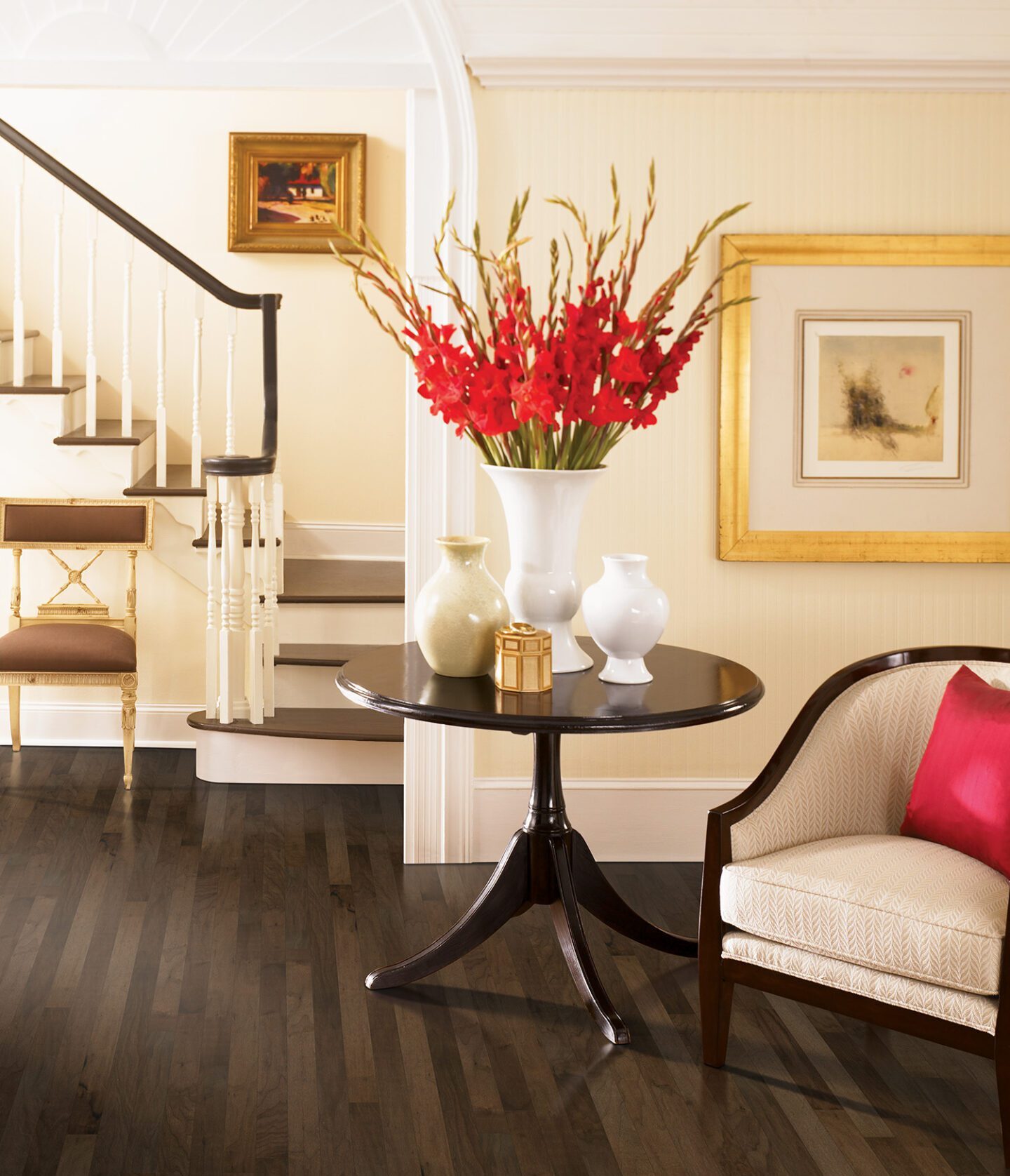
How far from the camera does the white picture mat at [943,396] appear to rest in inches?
138

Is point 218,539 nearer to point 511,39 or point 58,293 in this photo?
point 58,293

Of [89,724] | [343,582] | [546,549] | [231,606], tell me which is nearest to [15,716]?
[89,724]

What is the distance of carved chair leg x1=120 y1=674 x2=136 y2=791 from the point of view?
14.2 feet

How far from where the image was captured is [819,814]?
8.78 feet

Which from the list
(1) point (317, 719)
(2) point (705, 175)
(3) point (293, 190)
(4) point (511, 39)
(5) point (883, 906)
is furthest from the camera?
(3) point (293, 190)

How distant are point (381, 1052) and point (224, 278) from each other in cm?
387

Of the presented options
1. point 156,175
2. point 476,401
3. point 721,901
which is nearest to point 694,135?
point 476,401

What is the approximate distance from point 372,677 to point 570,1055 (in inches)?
34.9

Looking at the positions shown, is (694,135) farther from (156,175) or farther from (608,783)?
(156,175)

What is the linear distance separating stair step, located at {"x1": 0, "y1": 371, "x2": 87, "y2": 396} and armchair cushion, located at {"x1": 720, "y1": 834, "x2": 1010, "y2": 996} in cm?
335

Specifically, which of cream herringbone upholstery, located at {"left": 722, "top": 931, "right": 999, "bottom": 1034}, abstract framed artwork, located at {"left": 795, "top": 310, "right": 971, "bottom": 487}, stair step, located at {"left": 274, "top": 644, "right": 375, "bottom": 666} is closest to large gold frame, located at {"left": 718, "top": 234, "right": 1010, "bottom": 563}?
abstract framed artwork, located at {"left": 795, "top": 310, "right": 971, "bottom": 487}

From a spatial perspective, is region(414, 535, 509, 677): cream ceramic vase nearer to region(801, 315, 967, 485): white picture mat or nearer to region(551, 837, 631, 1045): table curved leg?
region(551, 837, 631, 1045): table curved leg

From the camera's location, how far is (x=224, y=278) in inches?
217

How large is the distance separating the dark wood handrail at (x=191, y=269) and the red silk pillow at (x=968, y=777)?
2.60m
